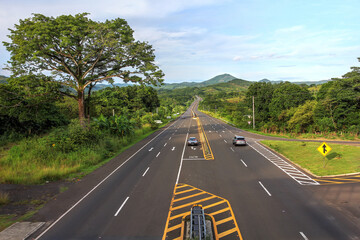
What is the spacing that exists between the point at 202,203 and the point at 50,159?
16870 mm

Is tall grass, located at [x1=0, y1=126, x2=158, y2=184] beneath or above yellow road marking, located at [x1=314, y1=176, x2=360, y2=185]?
above

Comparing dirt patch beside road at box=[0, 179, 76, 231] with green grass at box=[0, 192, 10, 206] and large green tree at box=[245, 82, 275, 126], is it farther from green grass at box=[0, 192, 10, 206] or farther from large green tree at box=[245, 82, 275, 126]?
large green tree at box=[245, 82, 275, 126]

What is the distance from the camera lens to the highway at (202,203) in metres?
9.53

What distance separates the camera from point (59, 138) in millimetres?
24094

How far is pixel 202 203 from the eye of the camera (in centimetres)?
1235

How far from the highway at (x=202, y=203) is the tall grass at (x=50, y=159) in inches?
123

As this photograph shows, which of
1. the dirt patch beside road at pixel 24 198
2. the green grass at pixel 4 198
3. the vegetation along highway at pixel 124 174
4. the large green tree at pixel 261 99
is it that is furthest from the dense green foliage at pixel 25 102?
the large green tree at pixel 261 99

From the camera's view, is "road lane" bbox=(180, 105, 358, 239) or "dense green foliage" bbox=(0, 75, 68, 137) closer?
"road lane" bbox=(180, 105, 358, 239)

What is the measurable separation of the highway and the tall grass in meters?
3.13

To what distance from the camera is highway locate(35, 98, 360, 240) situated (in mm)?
9531

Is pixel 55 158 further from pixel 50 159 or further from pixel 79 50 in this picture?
pixel 79 50

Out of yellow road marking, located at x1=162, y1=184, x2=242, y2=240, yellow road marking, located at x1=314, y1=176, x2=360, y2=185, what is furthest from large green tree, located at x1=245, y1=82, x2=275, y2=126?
yellow road marking, located at x1=162, y1=184, x2=242, y2=240

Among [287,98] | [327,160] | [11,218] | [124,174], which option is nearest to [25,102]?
[124,174]

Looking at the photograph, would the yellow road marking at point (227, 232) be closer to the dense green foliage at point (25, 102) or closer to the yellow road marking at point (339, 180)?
the yellow road marking at point (339, 180)
